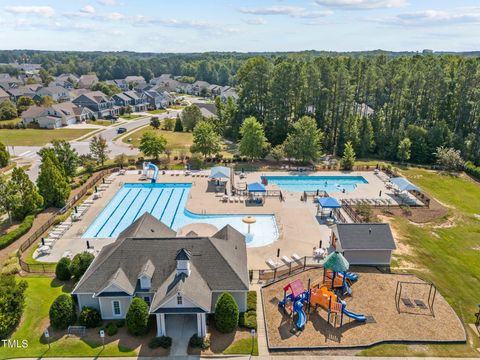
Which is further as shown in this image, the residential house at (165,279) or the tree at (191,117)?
the tree at (191,117)

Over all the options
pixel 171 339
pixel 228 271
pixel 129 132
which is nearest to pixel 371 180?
pixel 228 271

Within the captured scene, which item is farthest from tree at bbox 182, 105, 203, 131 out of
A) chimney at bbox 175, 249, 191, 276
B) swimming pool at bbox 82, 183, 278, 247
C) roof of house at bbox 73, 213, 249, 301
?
chimney at bbox 175, 249, 191, 276

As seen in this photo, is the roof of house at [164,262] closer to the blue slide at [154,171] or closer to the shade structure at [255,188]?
the shade structure at [255,188]

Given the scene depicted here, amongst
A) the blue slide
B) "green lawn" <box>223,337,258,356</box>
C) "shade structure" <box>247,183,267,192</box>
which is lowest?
"green lawn" <box>223,337,258,356</box>

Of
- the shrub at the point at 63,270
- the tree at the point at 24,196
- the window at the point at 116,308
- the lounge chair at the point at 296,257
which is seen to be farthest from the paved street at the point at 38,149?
the lounge chair at the point at 296,257

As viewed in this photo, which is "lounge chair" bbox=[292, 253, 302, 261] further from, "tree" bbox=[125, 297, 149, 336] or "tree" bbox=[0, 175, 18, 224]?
"tree" bbox=[0, 175, 18, 224]

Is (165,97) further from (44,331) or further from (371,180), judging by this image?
(44,331)
